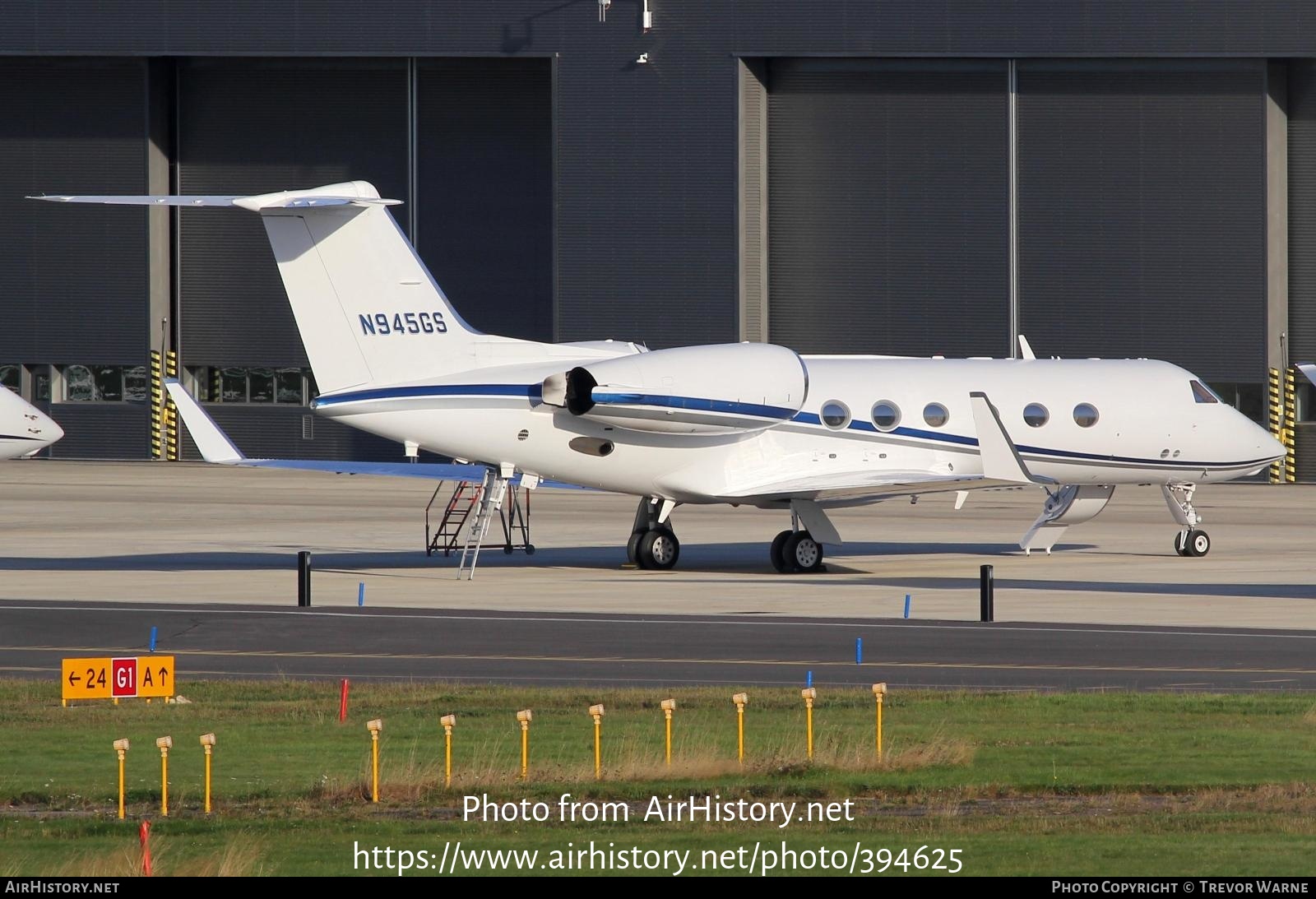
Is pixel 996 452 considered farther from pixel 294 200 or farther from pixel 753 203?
pixel 753 203

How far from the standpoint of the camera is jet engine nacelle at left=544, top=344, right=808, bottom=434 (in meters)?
31.9

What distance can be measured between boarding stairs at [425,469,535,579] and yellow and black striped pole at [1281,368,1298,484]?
24.9m

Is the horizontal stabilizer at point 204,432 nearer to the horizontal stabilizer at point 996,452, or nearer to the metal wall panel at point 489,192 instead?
the horizontal stabilizer at point 996,452

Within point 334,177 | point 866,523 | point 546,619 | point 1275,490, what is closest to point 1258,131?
point 1275,490

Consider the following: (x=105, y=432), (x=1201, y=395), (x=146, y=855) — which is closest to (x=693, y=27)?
(x=105, y=432)

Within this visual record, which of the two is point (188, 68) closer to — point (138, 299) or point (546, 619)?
point (138, 299)

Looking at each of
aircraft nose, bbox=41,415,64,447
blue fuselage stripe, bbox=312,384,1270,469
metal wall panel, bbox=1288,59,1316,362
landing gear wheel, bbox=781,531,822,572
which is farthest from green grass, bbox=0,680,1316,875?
metal wall panel, bbox=1288,59,1316,362

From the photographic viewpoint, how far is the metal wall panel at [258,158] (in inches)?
2633

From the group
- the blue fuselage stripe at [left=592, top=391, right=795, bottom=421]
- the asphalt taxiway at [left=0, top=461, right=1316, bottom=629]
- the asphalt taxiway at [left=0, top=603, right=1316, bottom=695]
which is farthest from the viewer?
the blue fuselage stripe at [left=592, top=391, right=795, bottom=421]

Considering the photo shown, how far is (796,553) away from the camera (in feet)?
113

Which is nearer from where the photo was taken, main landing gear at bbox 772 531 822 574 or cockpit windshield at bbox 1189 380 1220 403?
main landing gear at bbox 772 531 822 574

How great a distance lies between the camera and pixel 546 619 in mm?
27750

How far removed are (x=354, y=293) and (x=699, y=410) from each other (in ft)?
18.9

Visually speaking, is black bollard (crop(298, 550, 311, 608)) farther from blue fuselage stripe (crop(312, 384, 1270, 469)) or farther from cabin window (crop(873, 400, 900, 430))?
cabin window (crop(873, 400, 900, 430))
